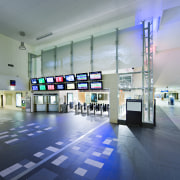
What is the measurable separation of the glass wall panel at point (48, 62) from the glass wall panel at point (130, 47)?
502 cm

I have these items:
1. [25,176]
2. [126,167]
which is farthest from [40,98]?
[126,167]

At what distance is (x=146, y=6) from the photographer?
4.31m

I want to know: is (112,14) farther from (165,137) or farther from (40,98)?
(40,98)

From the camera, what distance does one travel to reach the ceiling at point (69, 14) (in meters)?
4.21

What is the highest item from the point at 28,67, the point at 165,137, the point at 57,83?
the point at 28,67

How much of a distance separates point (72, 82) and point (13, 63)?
16.1 feet

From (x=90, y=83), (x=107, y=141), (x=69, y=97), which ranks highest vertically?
(x=90, y=83)

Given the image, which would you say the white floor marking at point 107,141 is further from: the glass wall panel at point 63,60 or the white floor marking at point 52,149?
the glass wall panel at point 63,60

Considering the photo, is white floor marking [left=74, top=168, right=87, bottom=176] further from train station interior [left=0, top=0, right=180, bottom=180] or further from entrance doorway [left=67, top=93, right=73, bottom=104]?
entrance doorway [left=67, top=93, right=73, bottom=104]

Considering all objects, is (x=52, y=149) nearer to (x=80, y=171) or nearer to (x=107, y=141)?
(x=80, y=171)

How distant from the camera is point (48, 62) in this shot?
8.35 m

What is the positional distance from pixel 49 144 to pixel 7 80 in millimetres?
6782

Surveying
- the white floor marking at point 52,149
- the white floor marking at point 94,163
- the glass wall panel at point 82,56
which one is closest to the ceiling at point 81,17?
the glass wall panel at point 82,56

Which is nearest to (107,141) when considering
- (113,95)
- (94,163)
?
(94,163)
